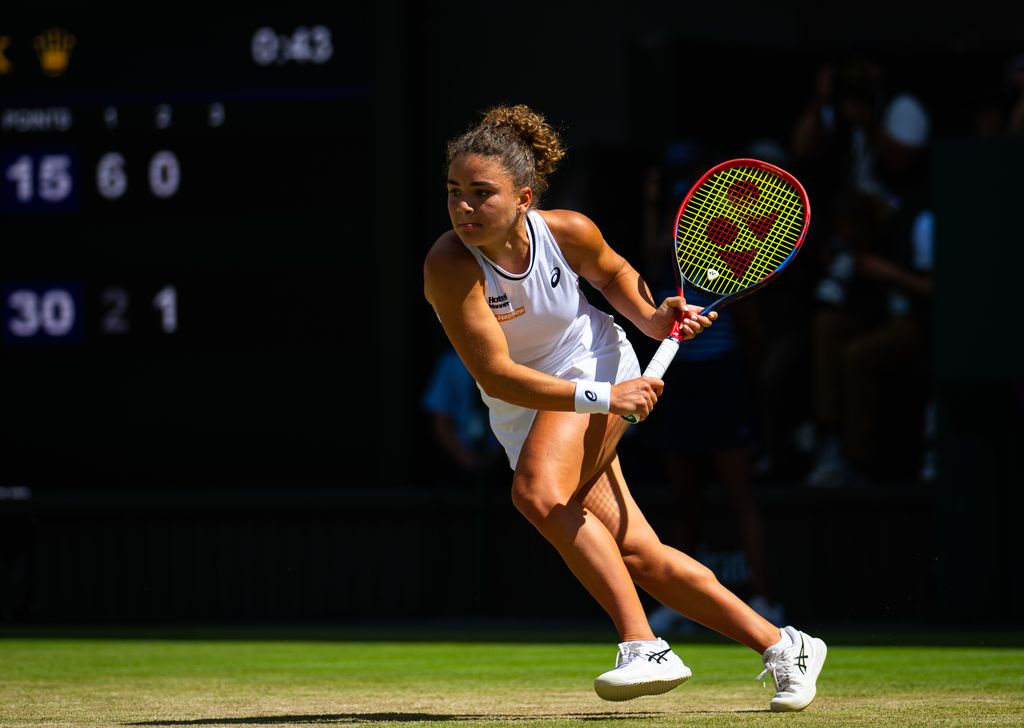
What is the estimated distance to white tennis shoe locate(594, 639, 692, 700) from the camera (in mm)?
4562

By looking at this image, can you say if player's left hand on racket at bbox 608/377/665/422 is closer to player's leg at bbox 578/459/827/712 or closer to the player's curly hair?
player's leg at bbox 578/459/827/712

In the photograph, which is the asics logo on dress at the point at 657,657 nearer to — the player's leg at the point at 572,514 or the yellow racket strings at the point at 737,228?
the player's leg at the point at 572,514

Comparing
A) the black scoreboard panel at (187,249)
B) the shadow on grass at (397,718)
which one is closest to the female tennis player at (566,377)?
the shadow on grass at (397,718)

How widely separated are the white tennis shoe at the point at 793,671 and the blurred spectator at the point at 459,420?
14.8ft

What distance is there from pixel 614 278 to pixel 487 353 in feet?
1.78

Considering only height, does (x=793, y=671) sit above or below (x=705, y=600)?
below

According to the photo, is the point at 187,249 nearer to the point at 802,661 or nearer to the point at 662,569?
the point at 662,569

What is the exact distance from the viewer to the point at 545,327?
193 inches

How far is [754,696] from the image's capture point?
5238 millimetres

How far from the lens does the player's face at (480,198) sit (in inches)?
184

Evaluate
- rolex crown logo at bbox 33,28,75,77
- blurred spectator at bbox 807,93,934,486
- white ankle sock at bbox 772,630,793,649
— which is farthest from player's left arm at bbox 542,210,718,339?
rolex crown logo at bbox 33,28,75,77

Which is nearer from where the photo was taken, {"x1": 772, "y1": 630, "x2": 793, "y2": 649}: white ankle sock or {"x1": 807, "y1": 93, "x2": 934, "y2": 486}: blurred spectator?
{"x1": 772, "y1": 630, "x2": 793, "y2": 649}: white ankle sock

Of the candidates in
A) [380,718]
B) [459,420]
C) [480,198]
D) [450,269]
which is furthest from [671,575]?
[459,420]

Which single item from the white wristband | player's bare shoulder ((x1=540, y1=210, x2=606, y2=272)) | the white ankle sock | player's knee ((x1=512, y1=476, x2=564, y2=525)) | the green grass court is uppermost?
player's bare shoulder ((x1=540, y1=210, x2=606, y2=272))
